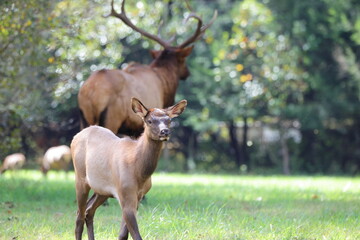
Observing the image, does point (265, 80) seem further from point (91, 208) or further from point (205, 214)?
point (91, 208)

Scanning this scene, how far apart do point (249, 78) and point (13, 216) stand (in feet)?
44.4

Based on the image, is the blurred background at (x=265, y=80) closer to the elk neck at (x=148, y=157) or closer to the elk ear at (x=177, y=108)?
the elk ear at (x=177, y=108)

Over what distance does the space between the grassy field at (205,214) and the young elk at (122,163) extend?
609mm

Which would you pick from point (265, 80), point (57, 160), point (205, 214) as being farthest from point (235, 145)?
point (205, 214)

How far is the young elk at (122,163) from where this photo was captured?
5.48m

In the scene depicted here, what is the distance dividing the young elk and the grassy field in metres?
0.61

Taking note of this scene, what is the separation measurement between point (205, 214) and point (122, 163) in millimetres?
1898

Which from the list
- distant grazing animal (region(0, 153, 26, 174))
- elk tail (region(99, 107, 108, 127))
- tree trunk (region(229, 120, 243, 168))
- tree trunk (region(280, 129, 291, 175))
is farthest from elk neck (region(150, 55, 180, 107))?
tree trunk (region(229, 120, 243, 168))

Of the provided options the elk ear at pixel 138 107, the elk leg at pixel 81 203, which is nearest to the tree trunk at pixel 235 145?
the elk leg at pixel 81 203

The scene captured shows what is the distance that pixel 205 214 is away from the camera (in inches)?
286

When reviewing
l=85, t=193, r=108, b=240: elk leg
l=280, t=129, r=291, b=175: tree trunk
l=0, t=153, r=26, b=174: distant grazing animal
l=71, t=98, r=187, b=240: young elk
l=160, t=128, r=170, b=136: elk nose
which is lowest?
l=280, t=129, r=291, b=175: tree trunk

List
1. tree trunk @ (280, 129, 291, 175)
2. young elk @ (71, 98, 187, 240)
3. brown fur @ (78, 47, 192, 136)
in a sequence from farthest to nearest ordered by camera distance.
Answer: tree trunk @ (280, 129, 291, 175)
brown fur @ (78, 47, 192, 136)
young elk @ (71, 98, 187, 240)

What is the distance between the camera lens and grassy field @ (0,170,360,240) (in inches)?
254

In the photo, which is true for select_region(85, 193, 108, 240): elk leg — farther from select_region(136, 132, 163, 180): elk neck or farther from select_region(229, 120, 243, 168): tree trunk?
select_region(229, 120, 243, 168): tree trunk
